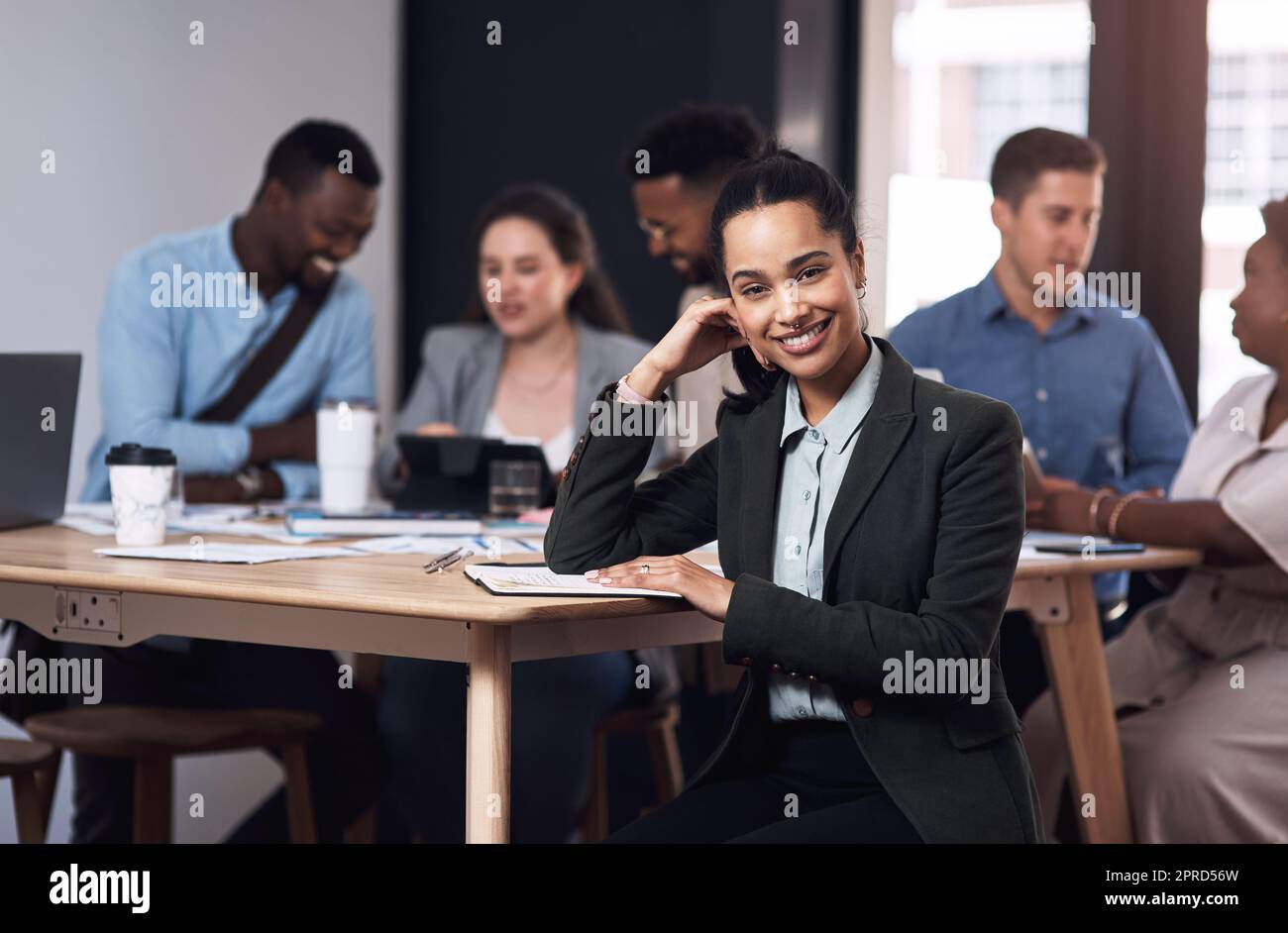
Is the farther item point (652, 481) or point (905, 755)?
point (652, 481)

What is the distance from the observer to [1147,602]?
141 inches

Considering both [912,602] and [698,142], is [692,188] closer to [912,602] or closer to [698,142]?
[698,142]

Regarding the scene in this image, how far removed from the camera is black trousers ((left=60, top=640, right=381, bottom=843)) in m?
2.90

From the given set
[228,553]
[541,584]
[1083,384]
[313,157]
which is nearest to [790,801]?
[541,584]

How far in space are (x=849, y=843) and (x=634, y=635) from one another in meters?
A: 0.39

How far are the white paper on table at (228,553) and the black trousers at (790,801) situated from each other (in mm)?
671

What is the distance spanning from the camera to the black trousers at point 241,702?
114 inches

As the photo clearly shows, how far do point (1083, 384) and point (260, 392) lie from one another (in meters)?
1.89

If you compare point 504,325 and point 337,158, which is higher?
point 337,158

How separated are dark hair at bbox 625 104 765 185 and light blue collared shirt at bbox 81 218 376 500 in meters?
0.83

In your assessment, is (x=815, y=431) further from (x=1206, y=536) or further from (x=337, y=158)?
(x=337, y=158)

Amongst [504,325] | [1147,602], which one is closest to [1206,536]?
[1147,602]

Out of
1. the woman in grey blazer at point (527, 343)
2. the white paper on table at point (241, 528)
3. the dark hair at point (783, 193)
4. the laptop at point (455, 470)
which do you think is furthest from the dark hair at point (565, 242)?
the dark hair at point (783, 193)

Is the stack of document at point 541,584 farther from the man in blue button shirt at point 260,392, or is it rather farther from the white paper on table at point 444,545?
the man in blue button shirt at point 260,392
